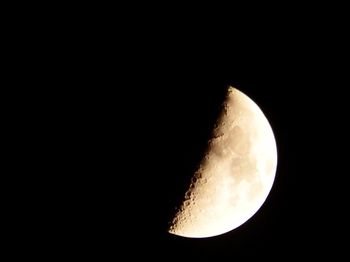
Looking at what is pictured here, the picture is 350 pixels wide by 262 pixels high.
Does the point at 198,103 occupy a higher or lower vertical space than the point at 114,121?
higher

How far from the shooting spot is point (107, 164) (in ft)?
7.85

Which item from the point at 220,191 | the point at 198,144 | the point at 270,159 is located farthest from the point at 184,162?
the point at 270,159

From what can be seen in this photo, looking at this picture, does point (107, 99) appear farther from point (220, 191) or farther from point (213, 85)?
point (220, 191)

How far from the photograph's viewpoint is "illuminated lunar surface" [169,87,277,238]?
8.89 ft

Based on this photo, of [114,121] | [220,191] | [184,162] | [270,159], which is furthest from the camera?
[270,159]

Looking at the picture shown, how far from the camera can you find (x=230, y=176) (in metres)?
2.72

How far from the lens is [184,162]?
2.52 metres

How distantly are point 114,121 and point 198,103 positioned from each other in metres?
0.63

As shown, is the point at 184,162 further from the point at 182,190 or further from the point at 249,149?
the point at 249,149

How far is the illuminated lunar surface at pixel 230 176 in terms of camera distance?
8.89 feet

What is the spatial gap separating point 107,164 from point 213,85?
988mm

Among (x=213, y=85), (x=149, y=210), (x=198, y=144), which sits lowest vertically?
(x=149, y=210)

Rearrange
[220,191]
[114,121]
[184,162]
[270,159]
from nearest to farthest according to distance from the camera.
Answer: [114,121] → [184,162] → [220,191] → [270,159]

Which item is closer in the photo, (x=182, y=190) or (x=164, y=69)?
(x=164, y=69)
